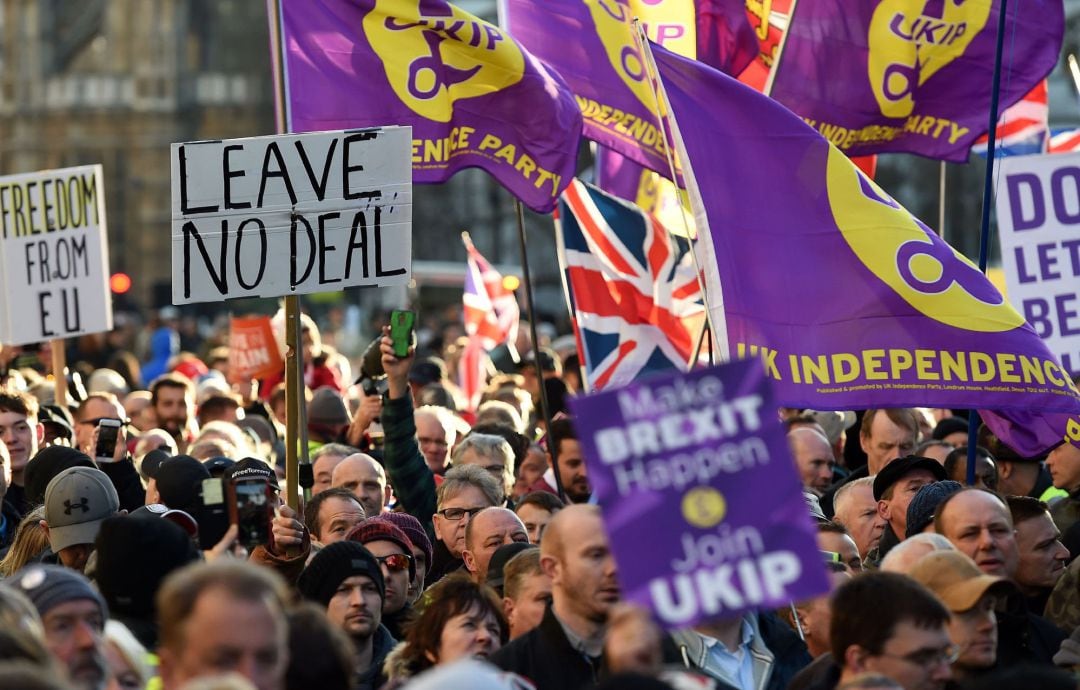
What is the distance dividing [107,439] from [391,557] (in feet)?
5.89

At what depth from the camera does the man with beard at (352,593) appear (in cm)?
707

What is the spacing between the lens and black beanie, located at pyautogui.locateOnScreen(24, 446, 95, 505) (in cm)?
889

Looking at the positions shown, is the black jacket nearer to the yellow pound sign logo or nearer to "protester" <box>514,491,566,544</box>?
the yellow pound sign logo

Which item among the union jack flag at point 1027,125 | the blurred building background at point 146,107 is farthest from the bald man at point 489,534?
the blurred building background at point 146,107

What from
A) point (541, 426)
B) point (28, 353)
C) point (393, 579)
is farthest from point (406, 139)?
point (28, 353)

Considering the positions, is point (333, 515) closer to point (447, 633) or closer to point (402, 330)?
point (402, 330)

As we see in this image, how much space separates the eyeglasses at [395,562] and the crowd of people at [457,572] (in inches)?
0.4

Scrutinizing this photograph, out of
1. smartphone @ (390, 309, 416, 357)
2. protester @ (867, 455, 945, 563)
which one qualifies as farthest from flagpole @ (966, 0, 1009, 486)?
smartphone @ (390, 309, 416, 357)

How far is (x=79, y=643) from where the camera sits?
18.0 feet

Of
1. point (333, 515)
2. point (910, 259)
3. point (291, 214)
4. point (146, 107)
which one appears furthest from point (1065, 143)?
point (146, 107)

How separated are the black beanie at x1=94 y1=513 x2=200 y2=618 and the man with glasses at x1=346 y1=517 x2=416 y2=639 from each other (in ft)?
4.93

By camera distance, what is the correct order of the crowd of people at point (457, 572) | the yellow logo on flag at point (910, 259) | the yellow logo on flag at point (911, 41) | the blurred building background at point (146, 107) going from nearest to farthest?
1. the crowd of people at point (457, 572)
2. the yellow logo on flag at point (910, 259)
3. the yellow logo on flag at point (911, 41)
4. the blurred building background at point (146, 107)

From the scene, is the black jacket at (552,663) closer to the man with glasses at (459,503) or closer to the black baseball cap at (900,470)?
the man with glasses at (459,503)

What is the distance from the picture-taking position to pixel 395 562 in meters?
7.86
